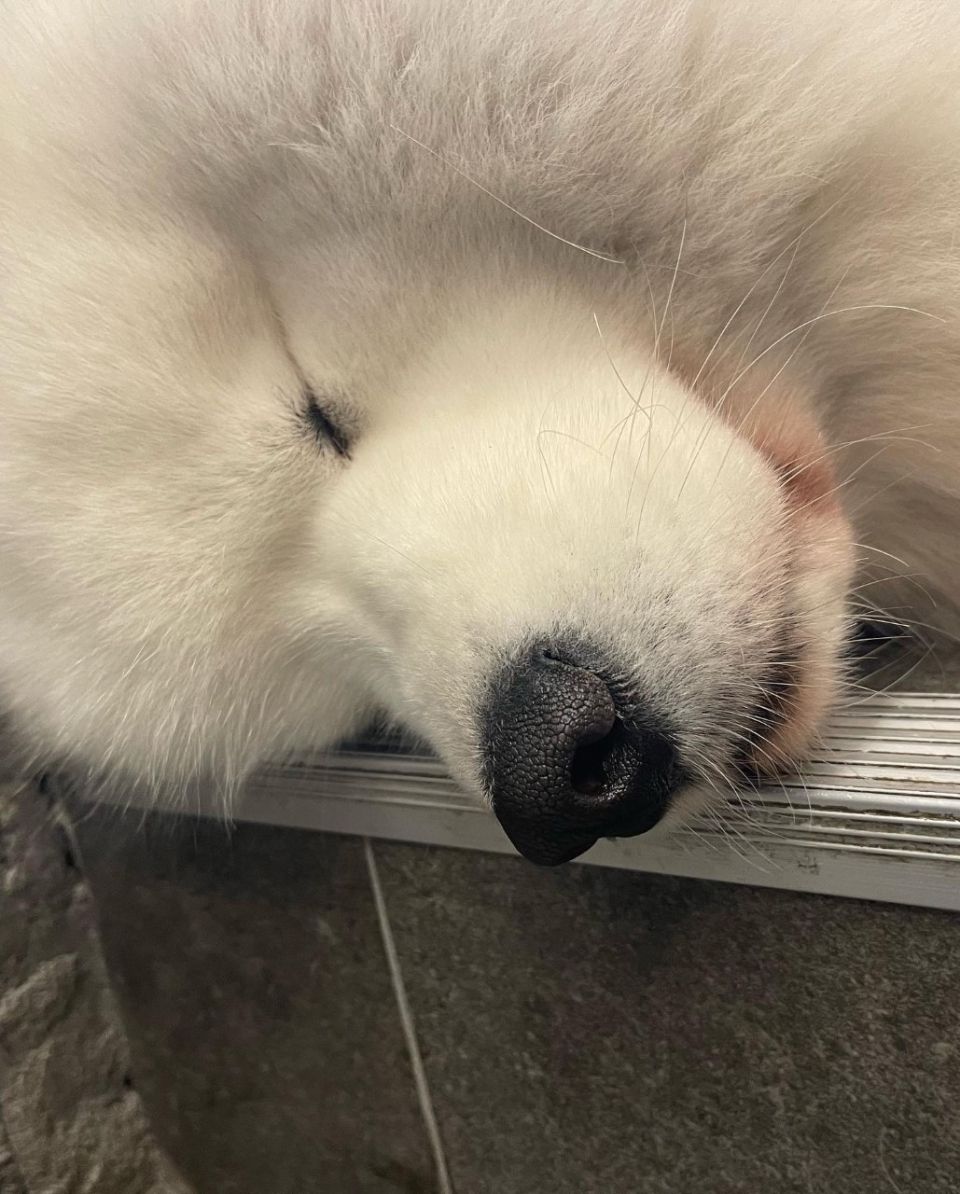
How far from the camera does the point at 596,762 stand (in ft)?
2.74

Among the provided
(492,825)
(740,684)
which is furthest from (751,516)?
(492,825)

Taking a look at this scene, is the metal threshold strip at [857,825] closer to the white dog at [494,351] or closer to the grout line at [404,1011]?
the white dog at [494,351]

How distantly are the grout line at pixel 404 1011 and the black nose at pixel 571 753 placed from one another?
67cm

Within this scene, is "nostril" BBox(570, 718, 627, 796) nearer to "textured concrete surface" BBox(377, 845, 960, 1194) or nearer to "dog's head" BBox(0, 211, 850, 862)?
"dog's head" BBox(0, 211, 850, 862)

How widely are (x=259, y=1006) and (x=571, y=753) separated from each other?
3.65ft

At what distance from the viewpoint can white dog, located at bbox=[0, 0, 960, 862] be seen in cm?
85

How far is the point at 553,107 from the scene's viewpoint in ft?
2.81

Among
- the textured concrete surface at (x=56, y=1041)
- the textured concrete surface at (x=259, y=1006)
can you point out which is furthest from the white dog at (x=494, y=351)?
the textured concrete surface at (x=56, y=1041)

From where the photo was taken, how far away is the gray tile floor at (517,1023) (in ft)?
3.13

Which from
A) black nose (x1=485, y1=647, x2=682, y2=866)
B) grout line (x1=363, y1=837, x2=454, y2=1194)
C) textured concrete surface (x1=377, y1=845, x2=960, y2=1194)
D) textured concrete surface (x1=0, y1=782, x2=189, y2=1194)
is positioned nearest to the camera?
black nose (x1=485, y1=647, x2=682, y2=866)

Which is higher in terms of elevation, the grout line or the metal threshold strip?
the metal threshold strip

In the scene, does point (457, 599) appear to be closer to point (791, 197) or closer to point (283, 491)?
point (283, 491)

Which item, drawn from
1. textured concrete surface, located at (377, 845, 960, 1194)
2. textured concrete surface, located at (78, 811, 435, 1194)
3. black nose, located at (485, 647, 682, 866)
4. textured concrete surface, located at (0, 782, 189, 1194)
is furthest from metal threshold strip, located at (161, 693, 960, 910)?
A: textured concrete surface, located at (0, 782, 189, 1194)

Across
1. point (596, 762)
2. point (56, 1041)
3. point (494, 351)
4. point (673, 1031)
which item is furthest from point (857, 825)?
point (56, 1041)
